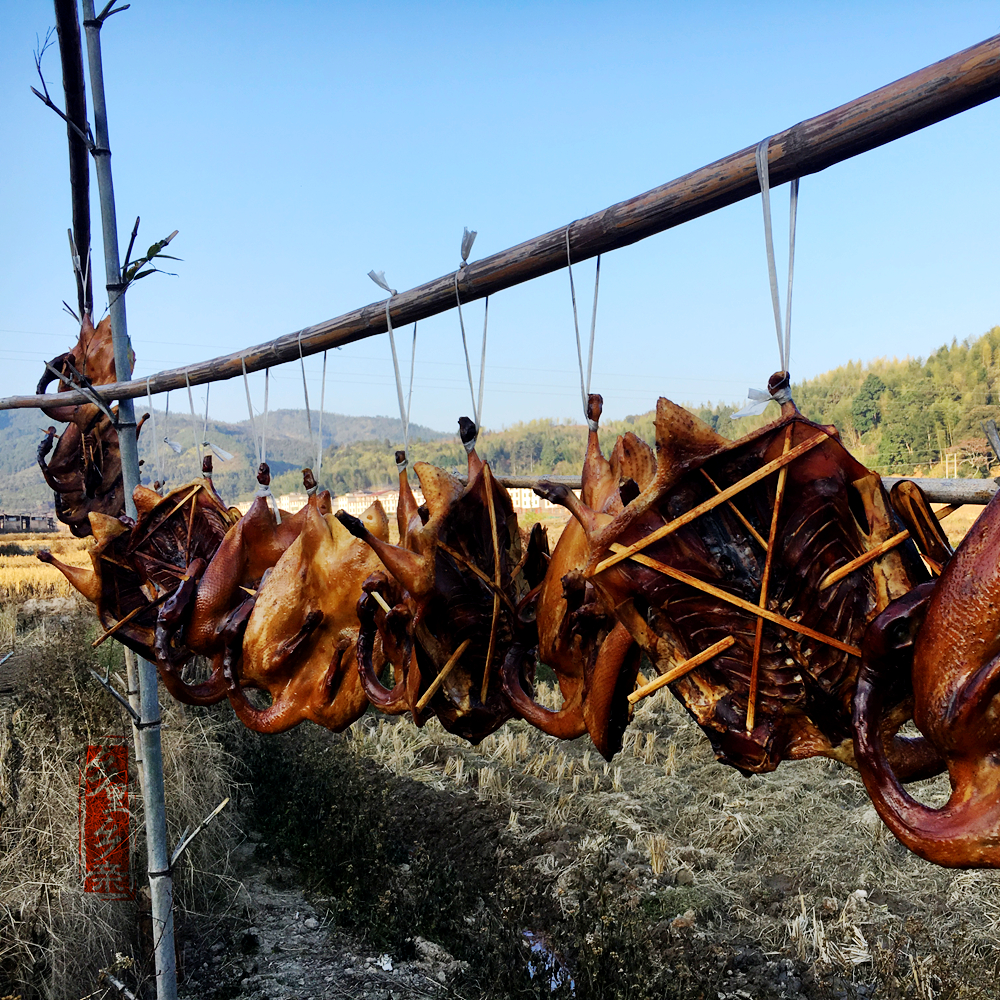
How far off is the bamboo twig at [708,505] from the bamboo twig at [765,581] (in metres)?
0.02

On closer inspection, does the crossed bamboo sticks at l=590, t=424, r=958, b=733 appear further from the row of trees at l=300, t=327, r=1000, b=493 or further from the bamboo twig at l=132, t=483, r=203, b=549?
the row of trees at l=300, t=327, r=1000, b=493

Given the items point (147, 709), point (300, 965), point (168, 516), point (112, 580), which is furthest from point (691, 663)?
point (300, 965)

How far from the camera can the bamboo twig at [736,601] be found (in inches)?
68.3

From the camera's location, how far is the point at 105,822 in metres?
7.15

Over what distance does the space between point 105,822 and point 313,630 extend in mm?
5126

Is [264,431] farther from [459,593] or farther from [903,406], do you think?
[903,406]

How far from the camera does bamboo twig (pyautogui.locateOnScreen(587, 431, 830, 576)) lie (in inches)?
69.7

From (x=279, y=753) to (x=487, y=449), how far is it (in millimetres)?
54031

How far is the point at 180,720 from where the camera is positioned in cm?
897

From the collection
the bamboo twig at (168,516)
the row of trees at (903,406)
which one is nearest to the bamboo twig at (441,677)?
the bamboo twig at (168,516)

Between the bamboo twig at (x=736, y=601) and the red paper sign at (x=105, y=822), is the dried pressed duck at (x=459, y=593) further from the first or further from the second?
the red paper sign at (x=105, y=822)

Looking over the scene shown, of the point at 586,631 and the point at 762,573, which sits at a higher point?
the point at 762,573

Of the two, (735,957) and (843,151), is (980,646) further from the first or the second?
(735,957)

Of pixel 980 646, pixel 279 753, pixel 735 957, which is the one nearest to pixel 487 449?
pixel 279 753
